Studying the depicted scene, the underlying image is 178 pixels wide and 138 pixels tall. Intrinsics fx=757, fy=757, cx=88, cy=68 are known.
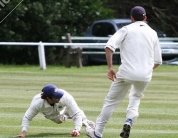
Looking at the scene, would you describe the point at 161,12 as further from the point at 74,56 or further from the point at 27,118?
the point at 27,118

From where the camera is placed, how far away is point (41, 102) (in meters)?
11.1

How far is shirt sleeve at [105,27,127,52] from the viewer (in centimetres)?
992

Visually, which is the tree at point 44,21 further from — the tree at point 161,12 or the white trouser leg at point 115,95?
the white trouser leg at point 115,95

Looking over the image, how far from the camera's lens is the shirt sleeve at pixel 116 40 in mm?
9923

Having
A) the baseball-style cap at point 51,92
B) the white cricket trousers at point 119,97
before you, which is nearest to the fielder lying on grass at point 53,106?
the baseball-style cap at point 51,92

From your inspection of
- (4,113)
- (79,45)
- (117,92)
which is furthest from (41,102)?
(79,45)

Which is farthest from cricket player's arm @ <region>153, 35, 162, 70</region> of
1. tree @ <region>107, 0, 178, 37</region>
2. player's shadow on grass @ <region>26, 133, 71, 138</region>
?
tree @ <region>107, 0, 178, 37</region>

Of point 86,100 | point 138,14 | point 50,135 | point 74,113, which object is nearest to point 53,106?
point 74,113

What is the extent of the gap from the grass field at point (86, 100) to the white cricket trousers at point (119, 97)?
34.5 inches

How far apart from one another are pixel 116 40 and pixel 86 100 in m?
6.64

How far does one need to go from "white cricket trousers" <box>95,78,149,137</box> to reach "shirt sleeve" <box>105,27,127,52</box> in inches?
19.4

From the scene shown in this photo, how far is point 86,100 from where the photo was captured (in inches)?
651

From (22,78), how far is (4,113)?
7.83 meters

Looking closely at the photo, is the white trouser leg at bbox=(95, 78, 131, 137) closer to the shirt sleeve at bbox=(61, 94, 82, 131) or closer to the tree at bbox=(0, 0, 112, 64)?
the shirt sleeve at bbox=(61, 94, 82, 131)
